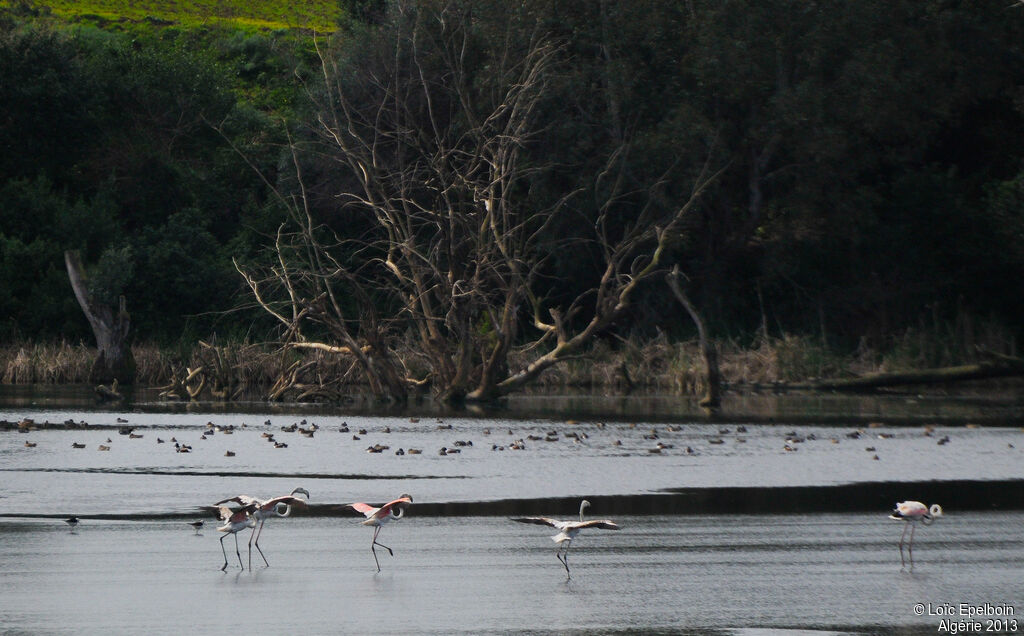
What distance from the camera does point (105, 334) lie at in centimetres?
4953

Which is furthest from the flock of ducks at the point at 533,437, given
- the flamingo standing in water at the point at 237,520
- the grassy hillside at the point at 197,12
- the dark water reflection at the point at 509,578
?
the grassy hillside at the point at 197,12

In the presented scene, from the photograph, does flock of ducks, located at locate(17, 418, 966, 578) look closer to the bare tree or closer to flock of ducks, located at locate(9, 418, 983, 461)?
flock of ducks, located at locate(9, 418, 983, 461)

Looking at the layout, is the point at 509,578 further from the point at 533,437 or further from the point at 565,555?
the point at 533,437

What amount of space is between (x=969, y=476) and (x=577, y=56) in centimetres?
3028

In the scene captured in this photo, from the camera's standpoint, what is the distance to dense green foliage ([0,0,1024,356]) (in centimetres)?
4681

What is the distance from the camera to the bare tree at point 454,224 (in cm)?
4097

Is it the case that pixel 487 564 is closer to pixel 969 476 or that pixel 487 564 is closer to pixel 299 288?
pixel 969 476

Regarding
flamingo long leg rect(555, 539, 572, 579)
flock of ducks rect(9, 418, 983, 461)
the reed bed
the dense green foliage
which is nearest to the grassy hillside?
the dense green foliage

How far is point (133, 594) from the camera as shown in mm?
12070

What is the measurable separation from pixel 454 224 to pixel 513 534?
1073 inches

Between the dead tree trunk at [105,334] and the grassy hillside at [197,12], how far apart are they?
60.0 meters

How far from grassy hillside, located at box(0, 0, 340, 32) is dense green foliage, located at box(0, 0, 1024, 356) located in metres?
53.0

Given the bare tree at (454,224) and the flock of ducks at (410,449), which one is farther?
the bare tree at (454,224)

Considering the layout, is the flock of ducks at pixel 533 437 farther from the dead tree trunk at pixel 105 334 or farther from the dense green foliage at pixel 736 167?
the dense green foliage at pixel 736 167
